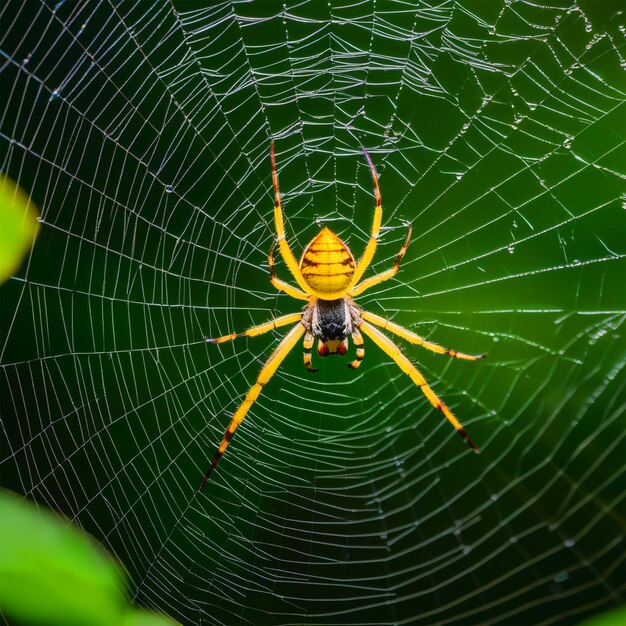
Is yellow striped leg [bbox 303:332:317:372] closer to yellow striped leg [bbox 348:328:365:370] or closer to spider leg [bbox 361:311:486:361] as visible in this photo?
yellow striped leg [bbox 348:328:365:370]

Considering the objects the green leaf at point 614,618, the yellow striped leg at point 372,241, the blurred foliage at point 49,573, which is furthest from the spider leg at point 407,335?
the blurred foliage at point 49,573

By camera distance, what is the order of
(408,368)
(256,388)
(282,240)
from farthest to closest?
(408,368)
(256,388)
(282,240)

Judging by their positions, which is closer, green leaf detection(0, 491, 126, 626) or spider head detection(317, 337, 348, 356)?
green leaf detection(0, 491, 126, 626)

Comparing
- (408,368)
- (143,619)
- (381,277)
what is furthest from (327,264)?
(143,619)

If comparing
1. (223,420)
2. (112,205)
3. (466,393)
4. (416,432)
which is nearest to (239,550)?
(223,420)

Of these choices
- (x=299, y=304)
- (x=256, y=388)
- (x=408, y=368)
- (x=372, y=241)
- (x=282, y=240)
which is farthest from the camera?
(x=299, y=304)

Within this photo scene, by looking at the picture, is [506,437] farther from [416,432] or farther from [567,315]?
[567,315]

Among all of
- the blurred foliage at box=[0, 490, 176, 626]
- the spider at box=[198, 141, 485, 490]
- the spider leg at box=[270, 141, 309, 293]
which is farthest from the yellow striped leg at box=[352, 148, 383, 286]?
the blurred foliage at box=[0, 490, 176, 626]

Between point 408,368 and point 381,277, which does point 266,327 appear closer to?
point 381,277
